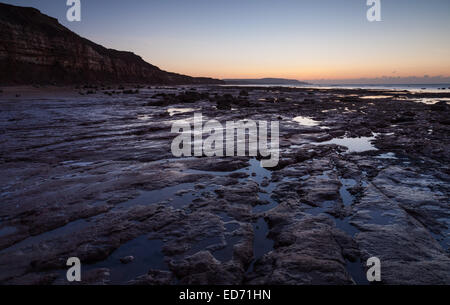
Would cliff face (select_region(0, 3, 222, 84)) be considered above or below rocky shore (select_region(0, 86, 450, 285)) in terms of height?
above

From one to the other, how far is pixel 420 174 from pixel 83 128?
1347 centimetres

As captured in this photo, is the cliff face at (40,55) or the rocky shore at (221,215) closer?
the rocky shore at (221,215)

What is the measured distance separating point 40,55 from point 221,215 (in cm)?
5703

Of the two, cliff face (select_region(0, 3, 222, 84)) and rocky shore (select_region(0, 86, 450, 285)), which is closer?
rocky shore (select_region(0, 86, 450, 285))

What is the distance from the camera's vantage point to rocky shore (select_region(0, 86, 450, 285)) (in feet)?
9.99

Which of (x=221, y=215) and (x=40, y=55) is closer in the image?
(x=221, y=215)

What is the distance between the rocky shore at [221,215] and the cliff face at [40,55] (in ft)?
146

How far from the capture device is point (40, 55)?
45.2 meters

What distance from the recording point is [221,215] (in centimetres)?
447

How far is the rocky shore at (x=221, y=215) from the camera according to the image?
304 centimetres

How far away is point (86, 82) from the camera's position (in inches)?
2126

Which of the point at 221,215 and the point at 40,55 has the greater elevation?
the point at 40,55

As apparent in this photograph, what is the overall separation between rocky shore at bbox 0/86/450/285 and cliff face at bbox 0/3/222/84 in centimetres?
4450

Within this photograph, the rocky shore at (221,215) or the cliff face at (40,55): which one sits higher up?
the cliff face at (40,55)
